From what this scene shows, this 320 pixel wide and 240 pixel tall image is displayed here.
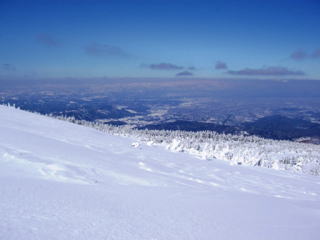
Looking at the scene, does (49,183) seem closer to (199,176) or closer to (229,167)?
(199,176)

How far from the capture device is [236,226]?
281 inches

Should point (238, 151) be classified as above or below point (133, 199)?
below

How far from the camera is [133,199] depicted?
8312mm

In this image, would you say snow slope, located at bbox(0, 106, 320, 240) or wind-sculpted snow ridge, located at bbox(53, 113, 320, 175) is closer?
snow slope, located at bbox(0, 106, 320, 240)

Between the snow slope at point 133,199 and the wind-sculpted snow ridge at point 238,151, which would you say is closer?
the snow slope at point 133,199

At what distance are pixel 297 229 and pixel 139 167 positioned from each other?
766 cm

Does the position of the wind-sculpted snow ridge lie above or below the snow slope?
below

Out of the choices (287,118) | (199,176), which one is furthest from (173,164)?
(287,118)

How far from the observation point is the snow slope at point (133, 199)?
577 cm

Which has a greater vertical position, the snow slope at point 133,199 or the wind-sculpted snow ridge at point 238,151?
the snow slope at point 133,199

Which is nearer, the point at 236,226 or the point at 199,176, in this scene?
the point at 236,226

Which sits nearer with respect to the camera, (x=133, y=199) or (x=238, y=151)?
(x=133, y=199)

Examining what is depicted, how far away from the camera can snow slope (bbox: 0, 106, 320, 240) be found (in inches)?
227

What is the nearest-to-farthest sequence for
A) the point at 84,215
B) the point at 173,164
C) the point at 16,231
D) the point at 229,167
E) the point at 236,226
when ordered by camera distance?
the point at 16,231, the point at 84,215, the point at 236,226, the point at 173,164, the point at 229,167
